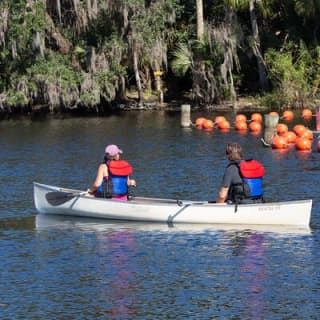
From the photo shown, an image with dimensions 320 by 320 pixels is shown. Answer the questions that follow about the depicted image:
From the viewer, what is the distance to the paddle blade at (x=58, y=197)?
A: 26.0 metres

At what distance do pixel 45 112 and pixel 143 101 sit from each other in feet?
15.6

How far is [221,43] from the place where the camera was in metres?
52.8

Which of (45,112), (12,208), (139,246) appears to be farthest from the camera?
(45,112)

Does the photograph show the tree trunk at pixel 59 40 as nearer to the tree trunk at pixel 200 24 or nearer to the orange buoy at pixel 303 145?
the tree trunk at pixel 200 24

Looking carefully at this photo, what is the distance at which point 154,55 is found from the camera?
171 ft

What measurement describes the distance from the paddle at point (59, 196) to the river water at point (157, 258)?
41 centimetres

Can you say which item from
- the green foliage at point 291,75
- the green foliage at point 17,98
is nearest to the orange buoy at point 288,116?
the green foliage at point 291,75

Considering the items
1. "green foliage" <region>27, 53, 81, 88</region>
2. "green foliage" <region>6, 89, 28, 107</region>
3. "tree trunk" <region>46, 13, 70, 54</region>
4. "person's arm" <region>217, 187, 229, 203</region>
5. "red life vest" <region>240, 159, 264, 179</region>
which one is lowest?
"person's arm" <region>217, 187, 229, 203</region>

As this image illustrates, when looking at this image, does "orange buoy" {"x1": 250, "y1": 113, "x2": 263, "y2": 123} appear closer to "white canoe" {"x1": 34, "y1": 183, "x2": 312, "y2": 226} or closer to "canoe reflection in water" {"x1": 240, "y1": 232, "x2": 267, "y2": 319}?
"white canoe" {"x1": 34, "y1": 183, "x2": 312, "y2": 226}

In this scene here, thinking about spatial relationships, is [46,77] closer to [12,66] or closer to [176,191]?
[12,66]

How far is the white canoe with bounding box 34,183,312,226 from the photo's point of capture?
78.2ft

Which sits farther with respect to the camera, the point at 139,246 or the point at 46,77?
the point at 46,77

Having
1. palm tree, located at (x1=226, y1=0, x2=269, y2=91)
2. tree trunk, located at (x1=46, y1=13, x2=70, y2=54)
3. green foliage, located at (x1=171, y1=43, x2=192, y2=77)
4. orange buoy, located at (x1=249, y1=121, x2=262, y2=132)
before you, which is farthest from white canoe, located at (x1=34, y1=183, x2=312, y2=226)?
palm tree, located at (x1=226, y1=0, x2=269, y2=91)

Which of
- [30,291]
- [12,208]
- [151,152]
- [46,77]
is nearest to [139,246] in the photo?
[30,291]
